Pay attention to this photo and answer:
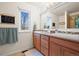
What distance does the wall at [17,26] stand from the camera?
1.44 metres

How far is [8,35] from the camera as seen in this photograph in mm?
1478

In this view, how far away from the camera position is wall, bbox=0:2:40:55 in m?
1.44

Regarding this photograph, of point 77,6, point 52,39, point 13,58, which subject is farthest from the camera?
point 52,39

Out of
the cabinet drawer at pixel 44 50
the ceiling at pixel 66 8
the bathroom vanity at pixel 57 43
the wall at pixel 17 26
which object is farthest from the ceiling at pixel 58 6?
the cabinet drawer at pixel 44 50

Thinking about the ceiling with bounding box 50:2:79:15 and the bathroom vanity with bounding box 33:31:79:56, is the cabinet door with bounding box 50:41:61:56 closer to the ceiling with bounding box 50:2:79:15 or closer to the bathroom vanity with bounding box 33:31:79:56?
the bathroom vanity with bounding box 33:31:79:56

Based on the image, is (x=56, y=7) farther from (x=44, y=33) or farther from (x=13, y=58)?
(x=13, y=58)

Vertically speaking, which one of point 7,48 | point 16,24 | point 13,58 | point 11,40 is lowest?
point 13,58

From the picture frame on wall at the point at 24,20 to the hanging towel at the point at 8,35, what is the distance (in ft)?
0.41

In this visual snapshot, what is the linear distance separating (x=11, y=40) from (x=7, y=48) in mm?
142

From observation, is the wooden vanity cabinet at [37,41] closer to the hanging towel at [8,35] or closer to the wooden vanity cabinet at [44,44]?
the wooden vanity cabinet at [44,44]

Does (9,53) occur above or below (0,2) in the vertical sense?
below

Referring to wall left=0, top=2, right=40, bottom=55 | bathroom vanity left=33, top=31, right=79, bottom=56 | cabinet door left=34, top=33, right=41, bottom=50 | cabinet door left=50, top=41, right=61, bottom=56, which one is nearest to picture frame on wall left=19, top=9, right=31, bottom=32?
wall left=0, top=2, right=40, bottom=55

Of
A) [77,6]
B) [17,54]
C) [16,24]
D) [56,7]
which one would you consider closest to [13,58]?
[17,54]

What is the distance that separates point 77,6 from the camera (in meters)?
1.34
